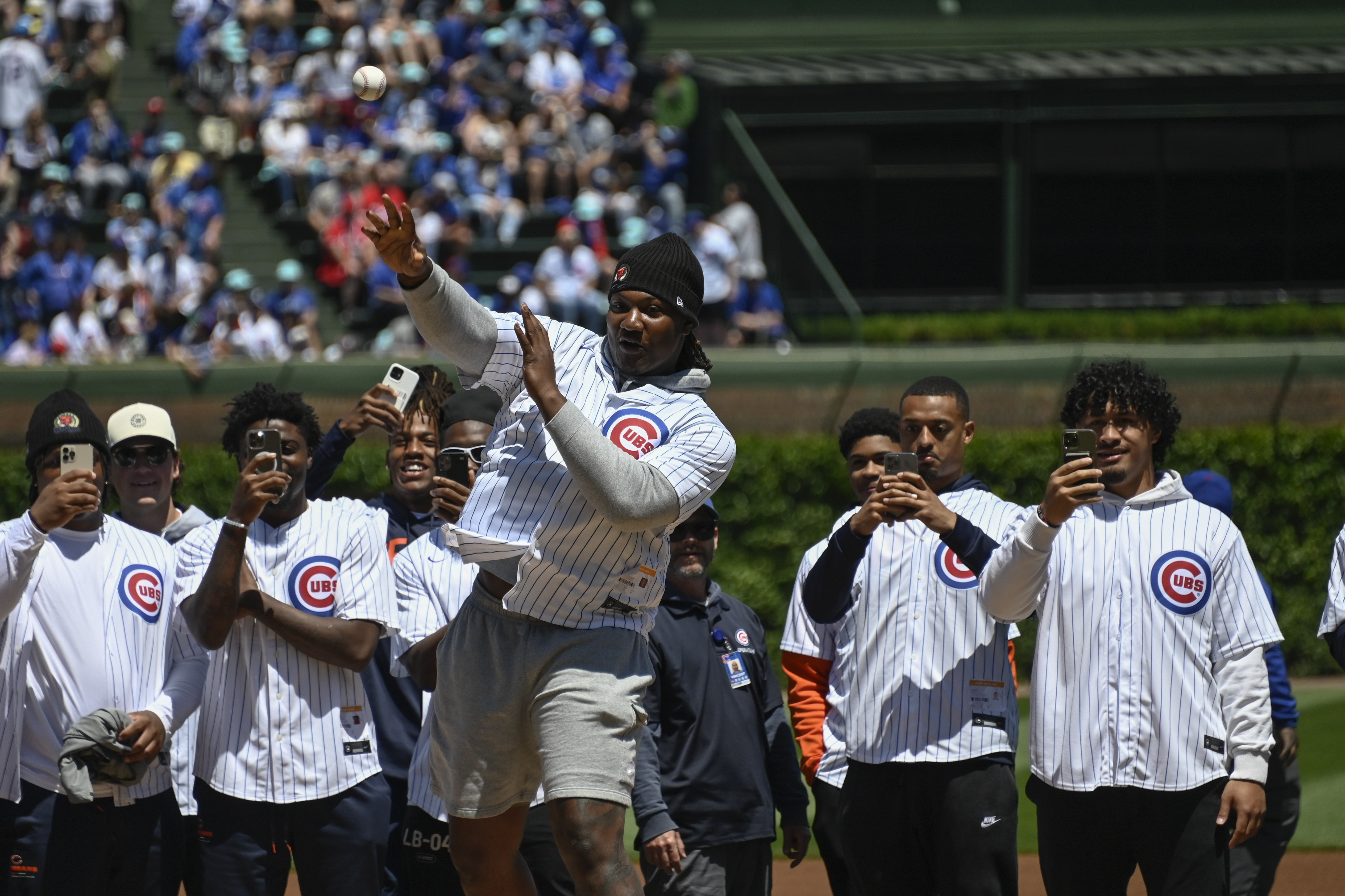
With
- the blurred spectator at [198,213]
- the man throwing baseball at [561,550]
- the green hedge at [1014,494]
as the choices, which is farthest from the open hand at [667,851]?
the blurred spectator at [198,213]

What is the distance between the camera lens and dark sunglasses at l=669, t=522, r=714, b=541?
5.35m

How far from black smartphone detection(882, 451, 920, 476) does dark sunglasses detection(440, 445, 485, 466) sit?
A: 1.37 meters

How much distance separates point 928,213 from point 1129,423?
18132 millimetres

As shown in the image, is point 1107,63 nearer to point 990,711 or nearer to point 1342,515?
point 1342,515

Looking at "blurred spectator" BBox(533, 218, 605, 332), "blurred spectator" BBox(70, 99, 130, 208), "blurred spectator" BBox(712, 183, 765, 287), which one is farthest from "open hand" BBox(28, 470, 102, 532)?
"blurred spectator" BBox(70, 99, 130, 208)

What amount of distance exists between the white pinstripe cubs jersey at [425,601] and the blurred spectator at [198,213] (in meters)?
13.2

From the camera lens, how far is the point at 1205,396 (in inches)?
550

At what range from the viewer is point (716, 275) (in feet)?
54.7

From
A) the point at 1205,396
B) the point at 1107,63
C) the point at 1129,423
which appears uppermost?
the point at 1129,423

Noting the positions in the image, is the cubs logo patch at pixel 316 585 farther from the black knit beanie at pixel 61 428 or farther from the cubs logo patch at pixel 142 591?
the black knit beanie at pixel 61 428

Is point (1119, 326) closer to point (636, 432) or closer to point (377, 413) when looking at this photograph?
point (377, 413)

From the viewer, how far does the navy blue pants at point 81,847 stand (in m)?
4.63

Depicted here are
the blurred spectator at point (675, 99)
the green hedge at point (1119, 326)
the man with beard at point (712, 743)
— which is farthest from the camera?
the green hedge at point (1119, 326)

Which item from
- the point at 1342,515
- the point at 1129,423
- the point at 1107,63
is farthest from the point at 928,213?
the point at 1129,423
